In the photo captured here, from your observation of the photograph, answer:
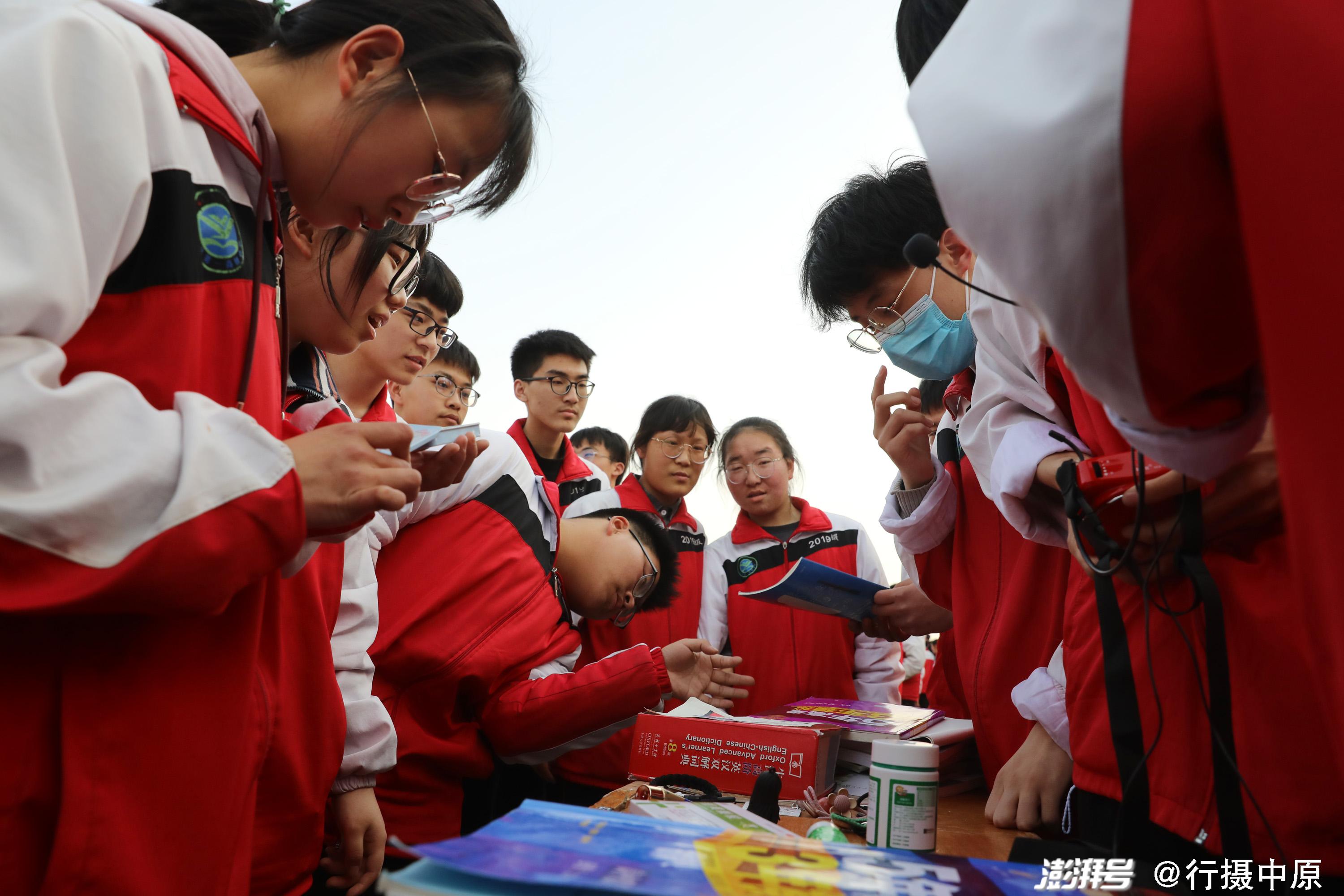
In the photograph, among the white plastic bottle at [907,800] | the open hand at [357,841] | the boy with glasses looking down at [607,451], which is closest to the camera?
the white plastic bottle at [907,800]

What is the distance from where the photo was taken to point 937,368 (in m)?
2.23

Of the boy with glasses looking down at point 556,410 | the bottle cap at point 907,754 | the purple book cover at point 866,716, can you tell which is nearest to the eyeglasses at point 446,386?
the boy with glasses looking down at point 556,410

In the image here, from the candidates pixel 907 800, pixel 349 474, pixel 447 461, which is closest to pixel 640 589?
pixel 447 461

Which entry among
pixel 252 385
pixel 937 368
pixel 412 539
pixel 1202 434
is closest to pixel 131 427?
pixel 252 385

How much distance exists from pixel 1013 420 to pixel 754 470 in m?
2.93

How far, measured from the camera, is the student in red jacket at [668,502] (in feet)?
12.1

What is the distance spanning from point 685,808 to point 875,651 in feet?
8.96

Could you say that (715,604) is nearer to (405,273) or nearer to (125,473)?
(405,273)

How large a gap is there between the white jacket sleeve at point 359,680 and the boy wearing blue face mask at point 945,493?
123 centimetres

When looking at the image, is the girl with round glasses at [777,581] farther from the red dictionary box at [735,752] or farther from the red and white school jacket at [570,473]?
the red dictionary box at [735,752]

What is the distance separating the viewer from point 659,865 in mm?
700

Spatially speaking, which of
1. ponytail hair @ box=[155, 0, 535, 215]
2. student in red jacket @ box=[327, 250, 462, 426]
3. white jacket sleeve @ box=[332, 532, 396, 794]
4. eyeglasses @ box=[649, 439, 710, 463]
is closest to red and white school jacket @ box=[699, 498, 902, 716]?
eyeglasses @ box=[649, 439, 710, 463]

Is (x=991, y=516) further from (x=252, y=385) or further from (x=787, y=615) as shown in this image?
(x=787, y=615)

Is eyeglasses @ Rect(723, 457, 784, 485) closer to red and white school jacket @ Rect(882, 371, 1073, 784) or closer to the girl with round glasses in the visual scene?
the girl with round glasses
